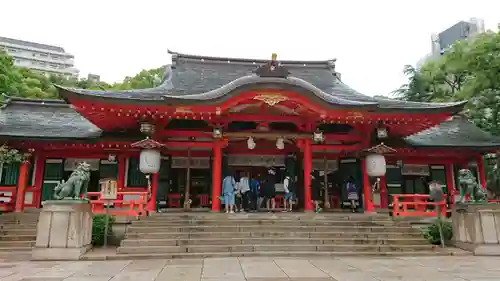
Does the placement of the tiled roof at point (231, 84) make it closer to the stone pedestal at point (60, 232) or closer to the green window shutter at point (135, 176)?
the green window shutter at point (135, 176)

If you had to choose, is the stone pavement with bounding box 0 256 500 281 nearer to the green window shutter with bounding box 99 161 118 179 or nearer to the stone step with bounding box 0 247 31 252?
the stone step with bounding box 0 247 31 252

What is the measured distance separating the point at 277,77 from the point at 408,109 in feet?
16.3

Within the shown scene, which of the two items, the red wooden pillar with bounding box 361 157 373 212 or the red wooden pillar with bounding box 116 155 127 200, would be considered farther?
the red wooden pillar with bounding box 116 155 127 200

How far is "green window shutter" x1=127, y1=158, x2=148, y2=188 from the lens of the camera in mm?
14578

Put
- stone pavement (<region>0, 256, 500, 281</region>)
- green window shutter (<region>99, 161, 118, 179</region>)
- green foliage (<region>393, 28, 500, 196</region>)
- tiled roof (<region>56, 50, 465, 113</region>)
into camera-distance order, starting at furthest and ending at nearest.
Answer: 1. green foliage (<region>393, 28, 500, 196</region>)
2. green window shutter (<region>99, 161, 118, 179</region>)
3. tiled roof (<region>56, 50, 465, 113</region>)
4. stone pavement (<region>0, 256, 500, 281</region>)

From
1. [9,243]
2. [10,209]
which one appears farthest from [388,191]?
[10,209]

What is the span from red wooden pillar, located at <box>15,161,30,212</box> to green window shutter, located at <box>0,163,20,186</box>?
14.0 inches

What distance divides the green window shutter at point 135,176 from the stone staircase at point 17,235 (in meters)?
3.63

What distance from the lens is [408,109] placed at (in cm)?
1276

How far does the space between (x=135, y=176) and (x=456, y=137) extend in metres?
14.7

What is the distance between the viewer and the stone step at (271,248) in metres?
9.28

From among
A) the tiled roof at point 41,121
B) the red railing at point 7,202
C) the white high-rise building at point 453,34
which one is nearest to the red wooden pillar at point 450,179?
the tiled roof at point 41,121

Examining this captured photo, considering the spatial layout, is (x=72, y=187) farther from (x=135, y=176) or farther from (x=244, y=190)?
(x=244, y=190)

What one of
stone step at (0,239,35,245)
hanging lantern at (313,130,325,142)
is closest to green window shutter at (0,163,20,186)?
stone step at (0,239,35,245)
